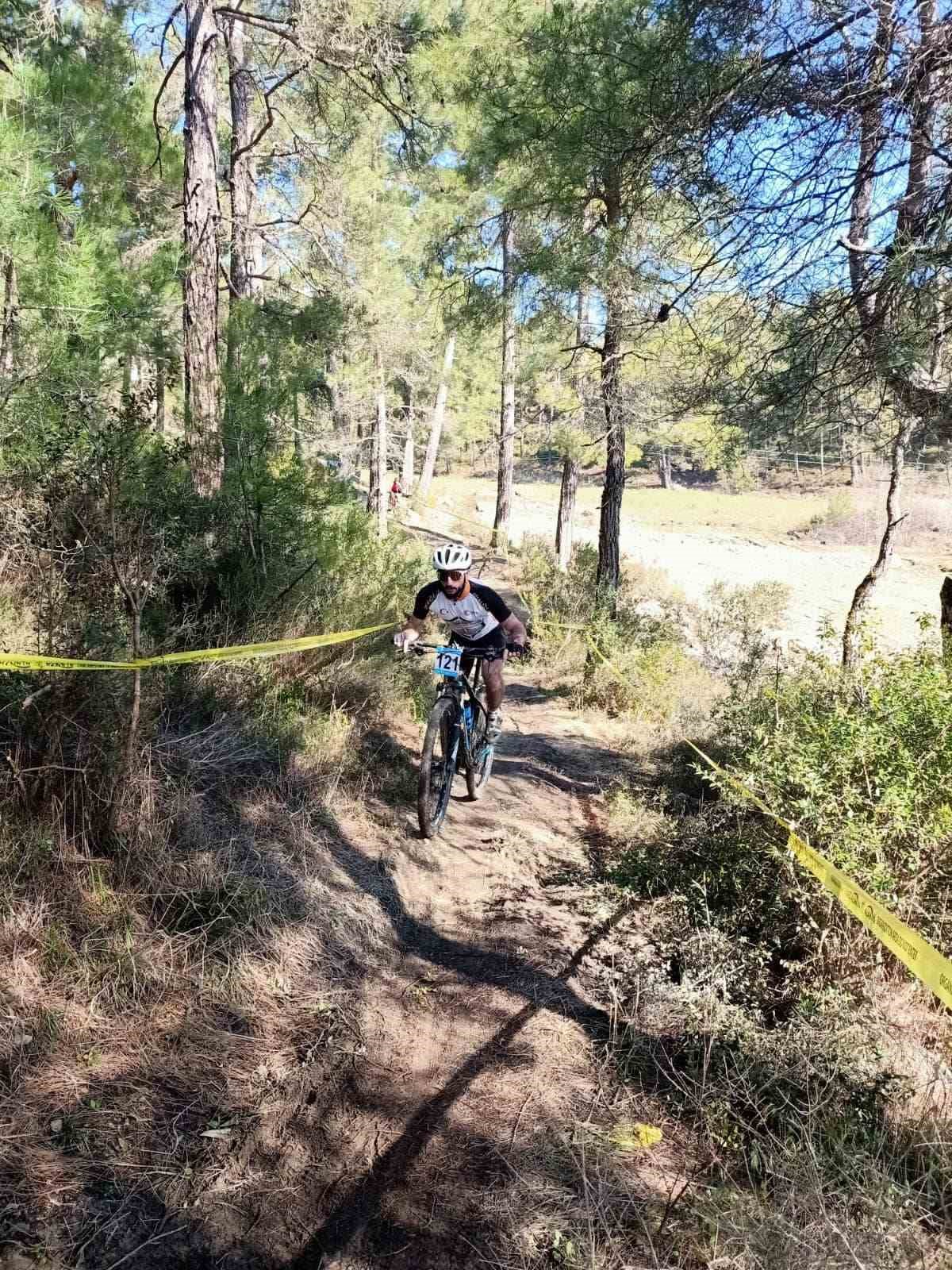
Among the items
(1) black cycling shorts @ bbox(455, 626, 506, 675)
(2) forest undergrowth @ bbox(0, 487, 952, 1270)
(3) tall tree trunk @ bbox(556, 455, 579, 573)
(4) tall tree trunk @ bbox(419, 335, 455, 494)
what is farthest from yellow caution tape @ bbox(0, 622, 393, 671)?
(4) tall tree trunk @ bbox(419, 335, 455, 494)

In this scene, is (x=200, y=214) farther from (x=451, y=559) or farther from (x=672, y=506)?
(x=672, y=506)

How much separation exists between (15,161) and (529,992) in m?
5.43

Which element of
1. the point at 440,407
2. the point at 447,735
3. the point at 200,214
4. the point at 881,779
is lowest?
the point at 447,735

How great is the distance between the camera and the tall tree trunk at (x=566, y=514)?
17891 millimetres

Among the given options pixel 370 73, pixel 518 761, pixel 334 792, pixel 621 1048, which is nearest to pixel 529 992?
pixel 621 1048

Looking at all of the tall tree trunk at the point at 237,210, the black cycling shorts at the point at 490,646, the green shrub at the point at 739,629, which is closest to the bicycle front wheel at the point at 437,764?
the black cycling shorts at the point at 490,646

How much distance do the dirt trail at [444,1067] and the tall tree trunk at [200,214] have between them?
3864 millimetres

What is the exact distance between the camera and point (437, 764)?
5031mm

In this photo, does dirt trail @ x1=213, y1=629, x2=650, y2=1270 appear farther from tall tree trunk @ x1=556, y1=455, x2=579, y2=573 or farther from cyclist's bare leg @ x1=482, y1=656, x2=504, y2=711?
tall tree trunk @ x1=556, y1=455, x2=579, y2=573

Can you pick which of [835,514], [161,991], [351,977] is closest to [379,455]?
[351,977]

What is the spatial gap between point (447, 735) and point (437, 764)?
199mm

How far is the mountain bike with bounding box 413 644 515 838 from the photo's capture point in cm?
481

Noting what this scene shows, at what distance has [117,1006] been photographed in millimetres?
2873

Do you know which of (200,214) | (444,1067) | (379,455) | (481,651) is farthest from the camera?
(379,455)
